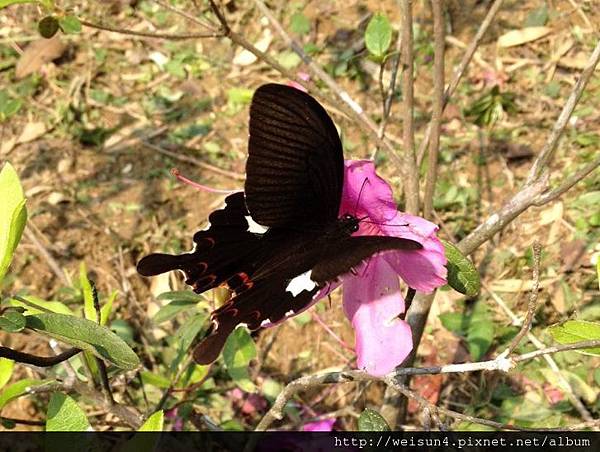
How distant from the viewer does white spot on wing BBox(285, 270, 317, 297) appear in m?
1.21

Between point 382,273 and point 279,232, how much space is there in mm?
202

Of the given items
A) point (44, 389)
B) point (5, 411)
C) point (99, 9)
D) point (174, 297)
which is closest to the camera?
point (44, 389)

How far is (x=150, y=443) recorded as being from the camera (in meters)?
1.11

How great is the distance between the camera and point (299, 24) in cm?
350

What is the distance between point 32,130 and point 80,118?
0.22 metres

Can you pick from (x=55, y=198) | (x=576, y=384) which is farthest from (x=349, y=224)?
(x=55, y=198)

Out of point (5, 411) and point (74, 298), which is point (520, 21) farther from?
point (5, 411)

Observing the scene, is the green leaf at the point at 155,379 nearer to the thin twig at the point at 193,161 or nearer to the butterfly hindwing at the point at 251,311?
the butterfly hindwing at the point at 251,311

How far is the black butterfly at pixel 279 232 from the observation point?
45.0 inches

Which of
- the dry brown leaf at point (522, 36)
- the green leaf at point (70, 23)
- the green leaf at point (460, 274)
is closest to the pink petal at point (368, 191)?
the green leaf at point (460, 274)

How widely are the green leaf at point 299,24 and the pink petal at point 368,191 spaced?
2355 millimetres

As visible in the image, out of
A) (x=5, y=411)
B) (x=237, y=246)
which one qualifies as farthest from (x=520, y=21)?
(x=5, y=411)

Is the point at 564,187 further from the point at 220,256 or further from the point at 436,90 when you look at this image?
the point at 220,256

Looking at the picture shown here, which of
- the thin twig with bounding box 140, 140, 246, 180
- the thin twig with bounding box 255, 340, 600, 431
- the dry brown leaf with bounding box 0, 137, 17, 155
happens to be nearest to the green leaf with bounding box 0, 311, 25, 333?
the thin twig with bounding box 255, 340, 600, 431
